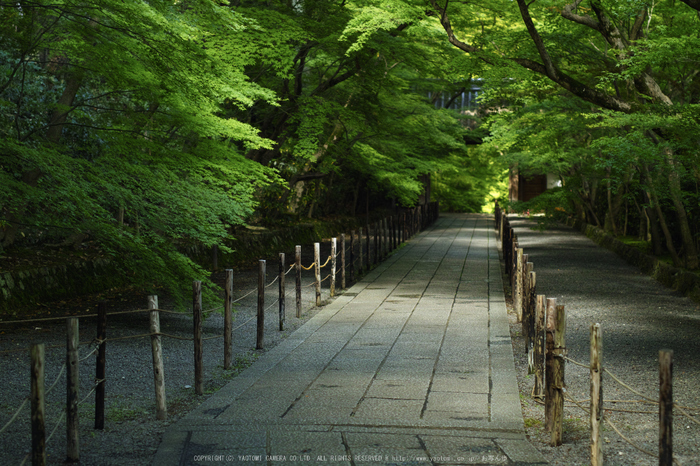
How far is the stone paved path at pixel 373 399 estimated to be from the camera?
405 centimetres

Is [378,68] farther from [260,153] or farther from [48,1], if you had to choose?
[48,1]

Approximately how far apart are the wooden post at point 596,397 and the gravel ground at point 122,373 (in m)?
2.77

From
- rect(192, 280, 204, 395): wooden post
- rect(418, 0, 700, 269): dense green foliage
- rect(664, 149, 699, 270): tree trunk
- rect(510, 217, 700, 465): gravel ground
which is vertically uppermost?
rect(418, 0, 700, 269): dense green foliage

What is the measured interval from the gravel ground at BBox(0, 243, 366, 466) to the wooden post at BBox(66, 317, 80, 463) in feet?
0.28

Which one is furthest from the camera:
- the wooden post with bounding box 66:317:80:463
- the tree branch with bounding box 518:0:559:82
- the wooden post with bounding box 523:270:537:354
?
the tree branch with bounding box 518:0:559:82

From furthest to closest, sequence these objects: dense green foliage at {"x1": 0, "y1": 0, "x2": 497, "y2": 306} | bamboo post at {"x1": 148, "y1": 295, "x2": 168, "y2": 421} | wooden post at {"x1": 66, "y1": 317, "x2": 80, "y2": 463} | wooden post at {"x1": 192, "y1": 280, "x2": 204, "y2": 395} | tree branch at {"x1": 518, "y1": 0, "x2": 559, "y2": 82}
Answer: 1. tree branch at {"x1": 518, "y1": 0, "x2": 559, "y2": 82}
2. dense green foliage at {"x1": 0, "y1": 0, "x2": 497, "y2": 306}
3. wooden post at {"x1": 192, "y1": 280, "x2": 204, "y2": 395}
4. bamboo post at {"x1": 148, "y1": 295, "x2": 168, "y2": 421}
5. wooden post at {"x1": 66, "y1": 317, "x2": 80, "y2": 463}

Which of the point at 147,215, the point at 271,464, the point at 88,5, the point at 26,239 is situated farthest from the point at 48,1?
the point at 271,464

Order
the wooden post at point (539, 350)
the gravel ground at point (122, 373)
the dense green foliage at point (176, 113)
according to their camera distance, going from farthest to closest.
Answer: the dense green foliage at point (176, 113)
the wooden post at point (539, 350)
the gravel ground at point (122, 373)

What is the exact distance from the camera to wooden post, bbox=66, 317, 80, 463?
13.0ft

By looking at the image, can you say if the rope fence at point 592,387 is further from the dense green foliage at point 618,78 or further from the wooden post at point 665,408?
the dense green foliage at point 618,78

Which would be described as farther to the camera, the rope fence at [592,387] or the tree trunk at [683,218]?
the tree trunk at [683,218]

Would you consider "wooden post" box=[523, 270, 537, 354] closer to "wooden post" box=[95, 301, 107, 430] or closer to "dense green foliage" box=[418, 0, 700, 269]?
"dense green foliage" box=[418, 0, 700, 269]

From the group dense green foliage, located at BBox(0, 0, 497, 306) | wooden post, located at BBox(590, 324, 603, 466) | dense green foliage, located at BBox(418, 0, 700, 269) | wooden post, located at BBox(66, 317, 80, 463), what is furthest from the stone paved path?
dense green foliage, located at BBox(418, 0, 700, 269)

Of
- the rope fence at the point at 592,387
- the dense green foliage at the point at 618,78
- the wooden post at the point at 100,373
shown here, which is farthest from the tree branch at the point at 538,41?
the wooden post at the point at 100,373
